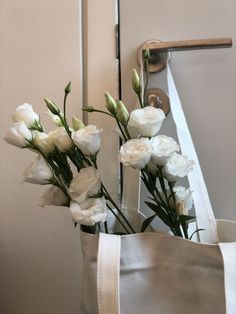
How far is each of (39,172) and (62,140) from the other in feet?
0.16

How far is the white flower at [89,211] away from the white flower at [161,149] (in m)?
0.09

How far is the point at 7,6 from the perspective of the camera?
0.70m

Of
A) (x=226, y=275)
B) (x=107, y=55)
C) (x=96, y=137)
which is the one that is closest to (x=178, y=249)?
(x=226, y=275)

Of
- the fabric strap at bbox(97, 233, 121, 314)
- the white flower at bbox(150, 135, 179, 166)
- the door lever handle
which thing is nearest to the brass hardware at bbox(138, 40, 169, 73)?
the door lever handle

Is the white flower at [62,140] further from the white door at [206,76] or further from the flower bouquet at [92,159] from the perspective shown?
the white door at [206,76]

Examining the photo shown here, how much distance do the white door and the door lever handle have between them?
0.01 m

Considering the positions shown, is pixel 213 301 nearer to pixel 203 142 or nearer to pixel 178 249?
pixel 178 249

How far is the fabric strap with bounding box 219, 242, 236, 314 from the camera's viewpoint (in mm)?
442

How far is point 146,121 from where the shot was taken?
18.3 inches

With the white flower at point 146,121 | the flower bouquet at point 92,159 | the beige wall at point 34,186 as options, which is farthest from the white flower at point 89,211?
the beige wall at point 34,186

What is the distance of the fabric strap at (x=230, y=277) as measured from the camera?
44cm

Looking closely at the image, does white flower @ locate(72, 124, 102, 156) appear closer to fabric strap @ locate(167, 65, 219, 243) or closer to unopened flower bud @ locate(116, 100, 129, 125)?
unopened flower bud @ locate(116, 100, 129, 125)

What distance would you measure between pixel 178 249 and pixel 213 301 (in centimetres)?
8

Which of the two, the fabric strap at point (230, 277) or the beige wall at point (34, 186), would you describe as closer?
the fabric strap at point (230, 277)
